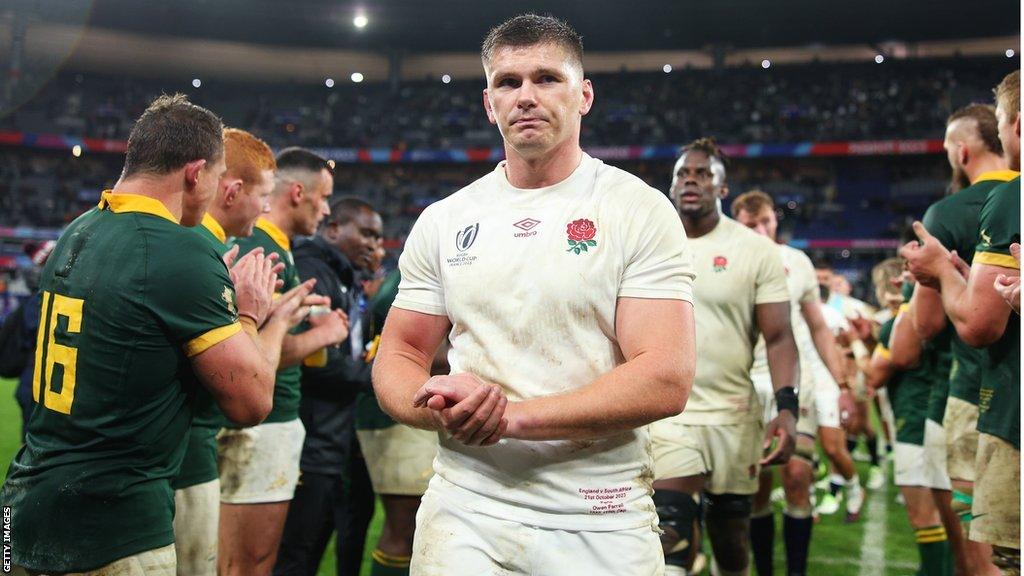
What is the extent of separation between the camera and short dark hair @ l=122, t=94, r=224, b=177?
2.96m

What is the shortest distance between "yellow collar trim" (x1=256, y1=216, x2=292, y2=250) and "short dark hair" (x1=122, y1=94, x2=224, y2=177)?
4.89 ft

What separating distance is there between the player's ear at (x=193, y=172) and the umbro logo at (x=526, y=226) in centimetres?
122

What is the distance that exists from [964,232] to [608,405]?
2.65 meters

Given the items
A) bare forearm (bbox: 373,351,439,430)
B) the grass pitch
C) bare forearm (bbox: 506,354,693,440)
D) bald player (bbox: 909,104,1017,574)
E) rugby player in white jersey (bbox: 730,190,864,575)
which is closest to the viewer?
bare forearm (bbox: 506,354,693,440)

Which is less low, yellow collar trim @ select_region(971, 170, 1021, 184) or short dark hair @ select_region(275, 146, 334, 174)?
yellow collar trim @ select_region(971, 170, 1021, 184)

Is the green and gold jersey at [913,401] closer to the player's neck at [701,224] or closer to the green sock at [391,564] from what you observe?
the player's neck at [701,224]

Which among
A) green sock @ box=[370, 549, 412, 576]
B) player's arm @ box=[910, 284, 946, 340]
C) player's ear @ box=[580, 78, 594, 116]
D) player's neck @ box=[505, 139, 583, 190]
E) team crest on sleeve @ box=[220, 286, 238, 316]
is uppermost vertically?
player's ear @ box=[580, 78, 594, 116]

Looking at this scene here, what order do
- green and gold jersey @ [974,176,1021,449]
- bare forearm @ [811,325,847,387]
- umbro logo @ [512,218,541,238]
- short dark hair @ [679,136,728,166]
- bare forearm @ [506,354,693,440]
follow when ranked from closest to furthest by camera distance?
1. bare forearm @ [506,354,693,440]
2. umbro logo @ [512,218,541,238]
3. green and gold jersey @ [974,176,1021,449]
4. short dark hair @ [679,136,728,166]
5. bare forearm @ [811,325,847,387]

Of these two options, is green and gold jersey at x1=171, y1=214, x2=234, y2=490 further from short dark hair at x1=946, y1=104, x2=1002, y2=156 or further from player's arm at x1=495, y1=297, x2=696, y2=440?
short dark hair at x1=946, y1=104, x2=1002, y2=156

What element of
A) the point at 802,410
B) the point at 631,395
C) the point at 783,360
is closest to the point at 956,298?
the point at 783,360

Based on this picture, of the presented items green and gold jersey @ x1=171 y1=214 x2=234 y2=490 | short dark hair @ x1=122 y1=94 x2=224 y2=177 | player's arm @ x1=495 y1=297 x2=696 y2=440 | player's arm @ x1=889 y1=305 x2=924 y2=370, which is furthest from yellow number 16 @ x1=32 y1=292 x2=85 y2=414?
player's arm @ x1=889 y1=305 x2=924 y2=370

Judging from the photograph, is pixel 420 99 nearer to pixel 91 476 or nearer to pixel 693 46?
pixel 693 46

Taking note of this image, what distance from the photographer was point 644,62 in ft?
134

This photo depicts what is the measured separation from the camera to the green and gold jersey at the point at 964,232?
4.03 meters
